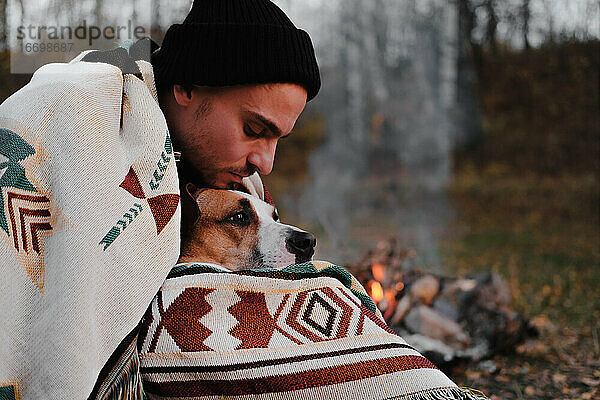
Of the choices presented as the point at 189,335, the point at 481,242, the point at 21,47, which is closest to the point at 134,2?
the point at 21,47

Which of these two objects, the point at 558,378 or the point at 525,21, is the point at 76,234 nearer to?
the point at 558,378

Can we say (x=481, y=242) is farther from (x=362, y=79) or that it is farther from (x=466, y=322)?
(x=466, y=322)

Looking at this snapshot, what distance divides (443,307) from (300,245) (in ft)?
6.13

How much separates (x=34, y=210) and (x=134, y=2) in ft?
9.65

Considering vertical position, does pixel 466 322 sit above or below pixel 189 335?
below

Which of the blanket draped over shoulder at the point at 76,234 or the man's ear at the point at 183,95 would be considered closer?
the blanket draped over shoulder at the point at 76,234

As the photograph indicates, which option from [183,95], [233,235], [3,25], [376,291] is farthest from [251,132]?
[3,25]

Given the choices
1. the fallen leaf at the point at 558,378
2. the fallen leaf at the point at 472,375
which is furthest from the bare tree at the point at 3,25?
the fallen leaf at the point at 558,378

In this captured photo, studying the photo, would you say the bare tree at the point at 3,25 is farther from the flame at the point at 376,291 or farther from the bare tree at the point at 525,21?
the bare tree at the point at 525,21

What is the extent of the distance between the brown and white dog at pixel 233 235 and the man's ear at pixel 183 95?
24cm

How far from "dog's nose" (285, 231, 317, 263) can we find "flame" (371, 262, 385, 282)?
5.32 feet

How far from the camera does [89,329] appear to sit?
46.4 inches

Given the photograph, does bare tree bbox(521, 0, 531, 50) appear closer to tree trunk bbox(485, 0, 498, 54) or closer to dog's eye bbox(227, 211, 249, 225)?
tree trunk bbox(485, 0, 498, 54)

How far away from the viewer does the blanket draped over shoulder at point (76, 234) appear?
3.82 feet
